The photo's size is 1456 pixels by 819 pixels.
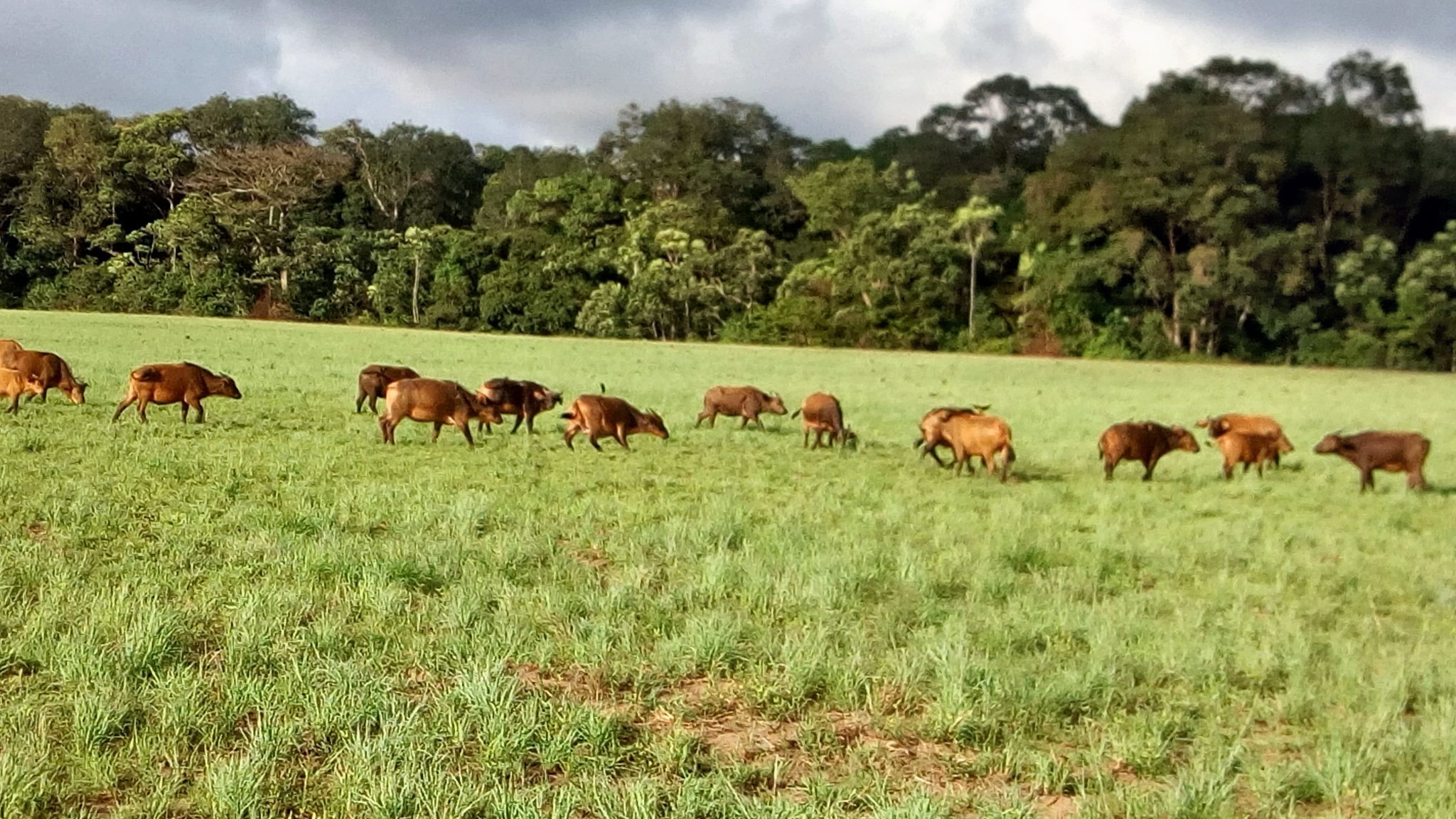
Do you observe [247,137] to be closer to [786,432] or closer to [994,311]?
[994,311]

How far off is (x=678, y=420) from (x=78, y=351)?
16.6 metres

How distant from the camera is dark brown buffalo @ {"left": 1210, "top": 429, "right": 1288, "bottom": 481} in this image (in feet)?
43.6

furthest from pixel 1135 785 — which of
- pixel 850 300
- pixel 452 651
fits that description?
pixel 850 300

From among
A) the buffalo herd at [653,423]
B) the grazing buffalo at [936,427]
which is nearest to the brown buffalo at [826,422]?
the buffalo herd at [653,423]

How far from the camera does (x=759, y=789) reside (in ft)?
13.3

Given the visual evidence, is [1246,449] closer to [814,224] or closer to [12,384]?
[12,384]

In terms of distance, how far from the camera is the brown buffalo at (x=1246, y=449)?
13.3m

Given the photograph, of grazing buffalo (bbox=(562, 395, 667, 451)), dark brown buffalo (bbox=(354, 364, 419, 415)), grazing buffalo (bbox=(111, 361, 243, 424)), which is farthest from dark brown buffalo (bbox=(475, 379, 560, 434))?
grazing buffalo (bbox=(111, 361, 243, 424))

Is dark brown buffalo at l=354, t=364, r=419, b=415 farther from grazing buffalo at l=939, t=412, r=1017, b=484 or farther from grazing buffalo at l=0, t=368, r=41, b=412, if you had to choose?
grazing buffalo at l=939, t=412, r=1017, b=484

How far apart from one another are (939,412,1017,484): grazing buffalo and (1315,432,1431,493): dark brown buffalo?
4532 mm

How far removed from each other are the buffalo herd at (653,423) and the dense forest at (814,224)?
33.0 m

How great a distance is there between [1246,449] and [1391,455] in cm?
163

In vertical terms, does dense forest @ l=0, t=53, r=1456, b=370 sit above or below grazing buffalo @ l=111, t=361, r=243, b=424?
above

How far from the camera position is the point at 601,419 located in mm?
13328
